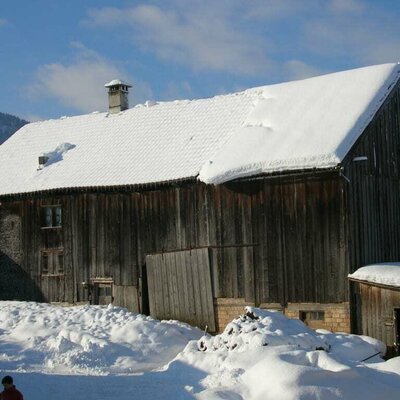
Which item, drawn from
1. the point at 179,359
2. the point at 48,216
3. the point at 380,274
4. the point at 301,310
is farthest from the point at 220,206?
the point at 48,216

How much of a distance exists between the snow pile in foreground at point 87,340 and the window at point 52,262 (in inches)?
102

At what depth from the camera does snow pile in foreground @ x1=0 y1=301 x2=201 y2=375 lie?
699 inches

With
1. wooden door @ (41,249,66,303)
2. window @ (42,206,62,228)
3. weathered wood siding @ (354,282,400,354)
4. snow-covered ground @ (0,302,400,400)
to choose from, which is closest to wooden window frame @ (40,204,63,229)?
window @ (42,206,62,228)

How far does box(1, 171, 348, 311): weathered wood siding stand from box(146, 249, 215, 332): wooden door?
275 millimetres

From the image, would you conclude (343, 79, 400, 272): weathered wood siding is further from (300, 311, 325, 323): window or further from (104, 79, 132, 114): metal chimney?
(104, 79, 132, 114): metal chimney

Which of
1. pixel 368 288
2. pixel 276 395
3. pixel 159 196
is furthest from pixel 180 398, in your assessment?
pixel 159 196

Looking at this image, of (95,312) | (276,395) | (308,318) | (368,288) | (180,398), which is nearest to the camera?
(276,395)

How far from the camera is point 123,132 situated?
27.6 metres

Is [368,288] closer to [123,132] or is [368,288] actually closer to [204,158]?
[204,158]

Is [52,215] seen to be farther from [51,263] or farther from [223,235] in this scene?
[223,235]

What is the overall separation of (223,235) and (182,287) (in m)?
2.27

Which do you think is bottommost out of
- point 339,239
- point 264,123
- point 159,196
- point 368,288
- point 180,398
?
point 180,398

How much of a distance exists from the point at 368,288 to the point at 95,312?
27.2ft

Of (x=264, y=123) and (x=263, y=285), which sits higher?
(x=264, y=123)
